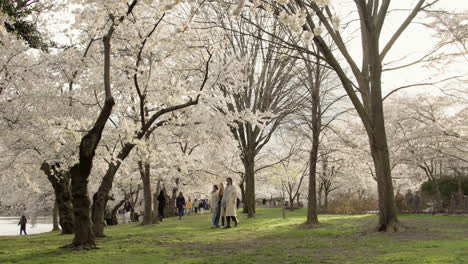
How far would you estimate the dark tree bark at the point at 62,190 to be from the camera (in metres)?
19.3

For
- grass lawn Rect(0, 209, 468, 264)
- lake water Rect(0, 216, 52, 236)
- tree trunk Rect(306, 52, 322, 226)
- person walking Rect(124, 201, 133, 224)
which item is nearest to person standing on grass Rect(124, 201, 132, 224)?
person walking Rect(124, 201, 133, 224)

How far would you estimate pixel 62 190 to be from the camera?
65.5ft

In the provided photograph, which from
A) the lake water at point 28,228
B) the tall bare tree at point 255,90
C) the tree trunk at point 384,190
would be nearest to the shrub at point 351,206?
the tall bare tree at point 255,90

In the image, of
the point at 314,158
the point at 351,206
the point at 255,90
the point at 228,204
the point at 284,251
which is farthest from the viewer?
the point at 351,206

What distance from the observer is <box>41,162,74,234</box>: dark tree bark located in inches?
759

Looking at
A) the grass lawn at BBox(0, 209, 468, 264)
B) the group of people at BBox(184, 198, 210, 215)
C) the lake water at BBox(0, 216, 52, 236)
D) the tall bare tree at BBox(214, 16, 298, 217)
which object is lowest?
the lake water at BBox(0, 216, 52, 236)

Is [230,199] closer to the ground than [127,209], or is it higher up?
higher up

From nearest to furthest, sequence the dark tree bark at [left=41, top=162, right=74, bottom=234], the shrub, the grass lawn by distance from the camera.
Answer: the grass lawn → the dark tree bark at [left=41, top=162, right=74, bottom=234] → the shrub

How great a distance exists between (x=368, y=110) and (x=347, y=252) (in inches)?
244

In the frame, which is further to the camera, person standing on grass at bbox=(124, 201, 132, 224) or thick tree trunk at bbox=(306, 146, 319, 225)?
person standing on grass at bbox=(124, 201, 132, 224)

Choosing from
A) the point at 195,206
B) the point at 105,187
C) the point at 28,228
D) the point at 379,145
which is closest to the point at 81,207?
the point at 105,187

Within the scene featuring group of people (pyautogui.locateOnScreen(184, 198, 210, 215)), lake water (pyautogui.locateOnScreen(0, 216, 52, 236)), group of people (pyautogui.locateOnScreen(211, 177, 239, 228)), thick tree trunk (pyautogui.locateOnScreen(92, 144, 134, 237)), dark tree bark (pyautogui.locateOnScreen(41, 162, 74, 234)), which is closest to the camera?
thick tree trunk (pyautogui.locateOnScreen(92, 144, 134, 237))

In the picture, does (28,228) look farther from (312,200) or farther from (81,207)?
(81,207)

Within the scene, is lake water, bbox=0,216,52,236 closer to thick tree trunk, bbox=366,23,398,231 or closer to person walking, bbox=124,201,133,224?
person walking, bbox=124,201,133,224
